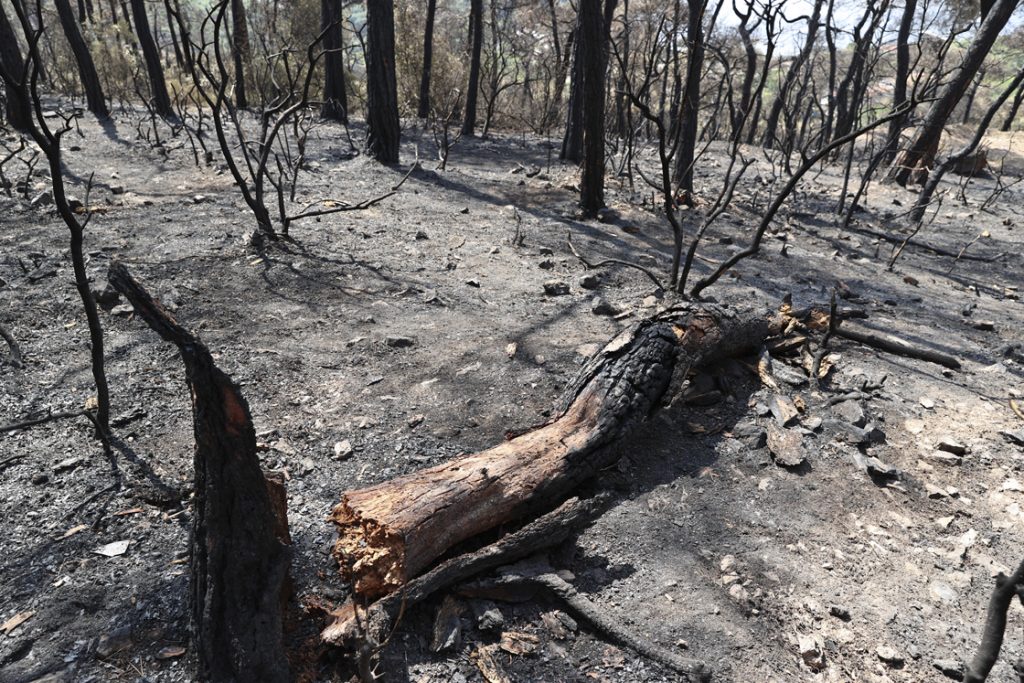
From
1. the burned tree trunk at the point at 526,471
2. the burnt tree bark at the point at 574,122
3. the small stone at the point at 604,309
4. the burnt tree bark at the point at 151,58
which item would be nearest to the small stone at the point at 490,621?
the burned tree trunk at the point at 526,471

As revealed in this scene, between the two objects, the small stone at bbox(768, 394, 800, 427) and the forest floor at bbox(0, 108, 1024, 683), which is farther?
the small stone at bbox(768, 394, 800, 427)

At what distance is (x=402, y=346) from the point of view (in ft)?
11.3

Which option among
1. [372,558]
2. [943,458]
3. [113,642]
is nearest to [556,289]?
[943,458]

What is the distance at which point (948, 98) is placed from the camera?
7793mm

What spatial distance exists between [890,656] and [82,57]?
11.6 metres

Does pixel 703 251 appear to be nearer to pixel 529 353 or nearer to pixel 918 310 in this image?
pixel 918 310

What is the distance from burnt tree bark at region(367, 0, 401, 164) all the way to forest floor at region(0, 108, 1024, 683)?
2723 millimetres

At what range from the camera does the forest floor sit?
1.89 m

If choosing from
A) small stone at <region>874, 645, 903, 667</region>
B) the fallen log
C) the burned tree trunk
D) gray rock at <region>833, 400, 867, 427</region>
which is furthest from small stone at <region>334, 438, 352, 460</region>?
gray rock at <region>833, 400, 867, 427</region>

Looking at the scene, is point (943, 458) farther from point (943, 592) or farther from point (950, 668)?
point (950, 668)

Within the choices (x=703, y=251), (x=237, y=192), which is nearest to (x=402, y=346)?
(x=703, y=251)

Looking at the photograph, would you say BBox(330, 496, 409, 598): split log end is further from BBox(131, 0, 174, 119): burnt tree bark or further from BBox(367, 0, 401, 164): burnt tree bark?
BBox(131, 0, 174, 119): burnt tree bark

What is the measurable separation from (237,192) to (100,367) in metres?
4.26

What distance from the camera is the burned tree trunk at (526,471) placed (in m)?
1.97
